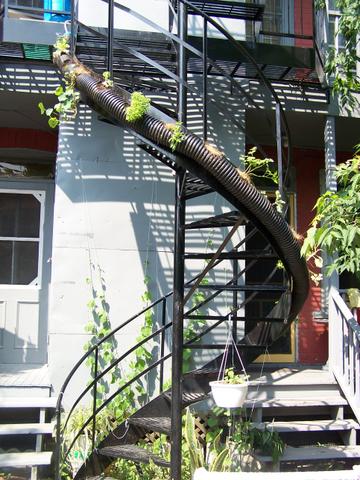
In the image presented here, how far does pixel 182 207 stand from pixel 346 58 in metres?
2.60

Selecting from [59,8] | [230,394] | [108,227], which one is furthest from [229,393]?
[59,8]

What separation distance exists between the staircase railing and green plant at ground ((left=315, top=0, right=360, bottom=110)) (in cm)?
208

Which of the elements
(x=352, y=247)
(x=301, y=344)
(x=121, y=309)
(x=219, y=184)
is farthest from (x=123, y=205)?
(x=301, y=344)

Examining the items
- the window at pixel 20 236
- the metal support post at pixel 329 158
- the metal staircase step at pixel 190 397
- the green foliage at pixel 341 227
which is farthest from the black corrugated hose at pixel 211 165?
the window at pixel 20 236

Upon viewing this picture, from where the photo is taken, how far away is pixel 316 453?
4758mm

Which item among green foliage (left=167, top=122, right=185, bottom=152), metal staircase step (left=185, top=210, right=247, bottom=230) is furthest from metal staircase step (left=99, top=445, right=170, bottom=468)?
green foliage (left=167, top=122, right=185, bottom=152)

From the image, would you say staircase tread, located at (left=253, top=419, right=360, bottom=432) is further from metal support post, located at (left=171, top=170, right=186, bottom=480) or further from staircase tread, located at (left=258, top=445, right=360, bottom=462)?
metal support post, located at (left=171, top=170, right=186, bottom=480)

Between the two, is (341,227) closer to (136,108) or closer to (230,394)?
(230,394)

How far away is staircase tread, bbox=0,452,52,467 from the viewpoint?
4387 mm

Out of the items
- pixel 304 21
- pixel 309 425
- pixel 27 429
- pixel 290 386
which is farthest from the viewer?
pixel 304 21

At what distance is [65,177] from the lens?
220 inches

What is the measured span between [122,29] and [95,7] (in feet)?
1.55

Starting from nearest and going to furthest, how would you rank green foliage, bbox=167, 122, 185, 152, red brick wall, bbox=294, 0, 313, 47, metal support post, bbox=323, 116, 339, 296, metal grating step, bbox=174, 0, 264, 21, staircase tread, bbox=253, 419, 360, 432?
green foliage, bbox=167, 122, 185, 152, staircase tread, bbox=253, 419, 360, 432, metal grating step, bbox=174, 0, 264, 21, metal support post, bbox=323, 116, 339, 296, red brick wall, bbox=294, 0, 313, 47

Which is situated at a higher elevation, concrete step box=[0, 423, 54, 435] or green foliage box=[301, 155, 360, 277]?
green foliage box=[301, 155, 360, 277]
